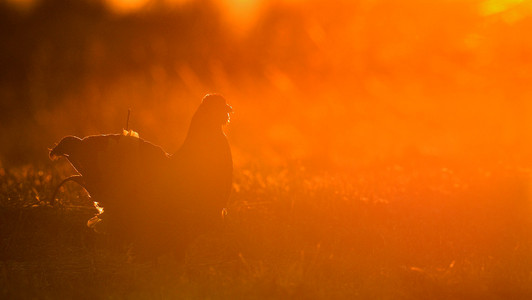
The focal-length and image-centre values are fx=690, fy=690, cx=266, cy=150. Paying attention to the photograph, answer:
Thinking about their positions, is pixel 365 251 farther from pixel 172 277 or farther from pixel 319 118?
pixel 319 118

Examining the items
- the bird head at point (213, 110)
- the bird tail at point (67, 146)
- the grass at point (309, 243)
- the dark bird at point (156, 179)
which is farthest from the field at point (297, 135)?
the bird head at point (213, 110)

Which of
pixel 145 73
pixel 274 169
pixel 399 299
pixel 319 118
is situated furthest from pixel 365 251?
pixel 145 73

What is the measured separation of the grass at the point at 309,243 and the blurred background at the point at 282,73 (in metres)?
2.86

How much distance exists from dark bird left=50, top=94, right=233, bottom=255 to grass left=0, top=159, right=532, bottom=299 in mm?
484

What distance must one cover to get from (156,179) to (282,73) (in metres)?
9.87

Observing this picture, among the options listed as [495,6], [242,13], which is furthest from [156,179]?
[242,13]

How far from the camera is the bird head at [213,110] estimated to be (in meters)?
6.30

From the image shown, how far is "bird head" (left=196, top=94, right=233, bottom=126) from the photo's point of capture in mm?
6297

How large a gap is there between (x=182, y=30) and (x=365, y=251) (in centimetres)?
988

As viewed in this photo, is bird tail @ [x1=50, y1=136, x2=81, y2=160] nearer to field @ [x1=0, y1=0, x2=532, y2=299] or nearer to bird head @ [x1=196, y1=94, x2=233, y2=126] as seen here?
bird head @ [x1=196, y1=94, x2=233, y2=126]

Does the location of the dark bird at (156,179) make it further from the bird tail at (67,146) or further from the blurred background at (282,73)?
the blurred background at (282,73)

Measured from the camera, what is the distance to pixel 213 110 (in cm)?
631

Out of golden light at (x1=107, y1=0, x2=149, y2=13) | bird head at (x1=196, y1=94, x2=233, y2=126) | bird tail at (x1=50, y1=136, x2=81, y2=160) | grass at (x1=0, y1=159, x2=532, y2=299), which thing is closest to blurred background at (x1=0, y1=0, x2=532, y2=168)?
golden light at (x1=107, y1=0, x2=149, y2=13)

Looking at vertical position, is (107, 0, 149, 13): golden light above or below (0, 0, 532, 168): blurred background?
above
